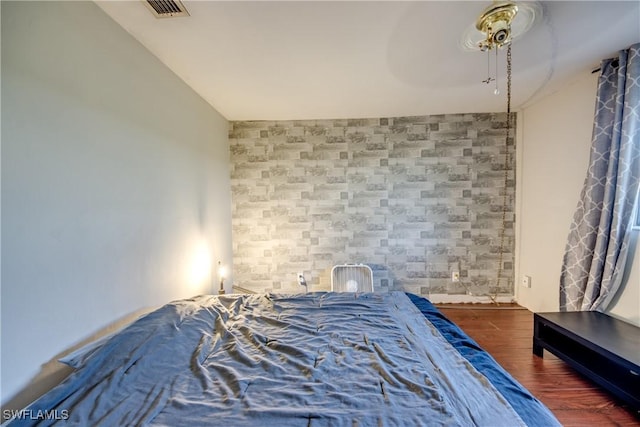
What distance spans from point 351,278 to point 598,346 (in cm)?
198

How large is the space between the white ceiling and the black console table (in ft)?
6.48

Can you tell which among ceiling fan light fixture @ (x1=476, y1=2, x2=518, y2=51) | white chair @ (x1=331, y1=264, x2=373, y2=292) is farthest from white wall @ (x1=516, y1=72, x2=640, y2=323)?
white chair @ (x1=331, y1=264, x2=373, y2=292)

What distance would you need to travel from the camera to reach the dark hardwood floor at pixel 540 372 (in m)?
1.43

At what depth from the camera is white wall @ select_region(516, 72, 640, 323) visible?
84.8 inches

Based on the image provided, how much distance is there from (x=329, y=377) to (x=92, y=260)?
129cm

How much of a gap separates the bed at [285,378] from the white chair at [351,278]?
142 cm

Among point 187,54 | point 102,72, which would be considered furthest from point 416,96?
point 102,72

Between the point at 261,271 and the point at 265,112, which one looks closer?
the point at 265,112

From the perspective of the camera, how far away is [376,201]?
123 inches

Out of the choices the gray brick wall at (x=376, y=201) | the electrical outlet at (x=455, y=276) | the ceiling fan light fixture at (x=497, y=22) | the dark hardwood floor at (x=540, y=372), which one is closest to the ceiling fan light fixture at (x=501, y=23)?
the ceiling fan light fixture at (x=497, y=22)

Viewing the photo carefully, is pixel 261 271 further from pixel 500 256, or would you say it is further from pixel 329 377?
pixel 500 256

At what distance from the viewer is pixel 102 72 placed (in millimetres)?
1342

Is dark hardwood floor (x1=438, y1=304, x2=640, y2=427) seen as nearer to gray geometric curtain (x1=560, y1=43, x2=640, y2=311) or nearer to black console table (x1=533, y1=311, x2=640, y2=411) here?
black console table (x1=533, y1=311, x2=640, y2=411)

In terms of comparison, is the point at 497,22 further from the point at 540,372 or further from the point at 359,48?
the point at 540,372
